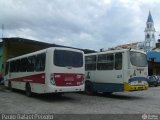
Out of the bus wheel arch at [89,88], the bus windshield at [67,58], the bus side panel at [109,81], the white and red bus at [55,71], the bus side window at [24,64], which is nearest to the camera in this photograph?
the white and red bus at [55,71]

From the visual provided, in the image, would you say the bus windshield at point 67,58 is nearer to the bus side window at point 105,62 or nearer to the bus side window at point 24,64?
the bus side window at point 105,62

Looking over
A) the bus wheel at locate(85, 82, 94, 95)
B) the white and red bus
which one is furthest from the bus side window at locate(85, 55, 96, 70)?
the white and red bus

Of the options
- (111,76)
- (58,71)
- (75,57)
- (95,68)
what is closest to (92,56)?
(95,68)

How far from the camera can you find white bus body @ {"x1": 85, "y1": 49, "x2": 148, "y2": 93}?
17.9 meters

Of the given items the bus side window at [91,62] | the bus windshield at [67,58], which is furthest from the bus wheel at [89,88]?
the bus windshield at [67,58]

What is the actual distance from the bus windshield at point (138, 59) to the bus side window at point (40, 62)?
17.1ft

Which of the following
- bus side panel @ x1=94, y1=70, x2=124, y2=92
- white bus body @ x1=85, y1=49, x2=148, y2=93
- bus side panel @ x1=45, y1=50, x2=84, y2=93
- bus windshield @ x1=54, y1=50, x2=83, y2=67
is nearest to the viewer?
bus side panel @ x1=45, y1=50, x2=84, y2=93

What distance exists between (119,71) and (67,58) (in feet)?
12.1

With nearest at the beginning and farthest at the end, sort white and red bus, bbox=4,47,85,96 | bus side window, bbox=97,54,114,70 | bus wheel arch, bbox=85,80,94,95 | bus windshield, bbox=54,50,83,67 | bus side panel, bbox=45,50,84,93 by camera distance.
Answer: bus side panel, bbox=45,50,84,93
white and red bus, bbox=4,47,85,96
bus windshield, bbox=54,50,83,67
bus side window, bbox=97,54,114,70
bus wheel arch, bbox=85,80,94,95

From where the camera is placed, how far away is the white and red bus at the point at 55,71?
15.6 m

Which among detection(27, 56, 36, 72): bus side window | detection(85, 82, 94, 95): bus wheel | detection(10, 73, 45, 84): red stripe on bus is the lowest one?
detection(85, 82, 94, 95): bus wheel

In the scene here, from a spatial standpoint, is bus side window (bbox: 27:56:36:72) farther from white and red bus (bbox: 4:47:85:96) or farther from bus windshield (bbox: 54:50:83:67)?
bus windshield (bbox: 54:50:83:67)

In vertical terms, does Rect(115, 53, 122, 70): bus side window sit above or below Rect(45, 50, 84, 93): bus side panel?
above

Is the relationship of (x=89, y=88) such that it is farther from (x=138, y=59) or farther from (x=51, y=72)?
(x=51, y=72)
